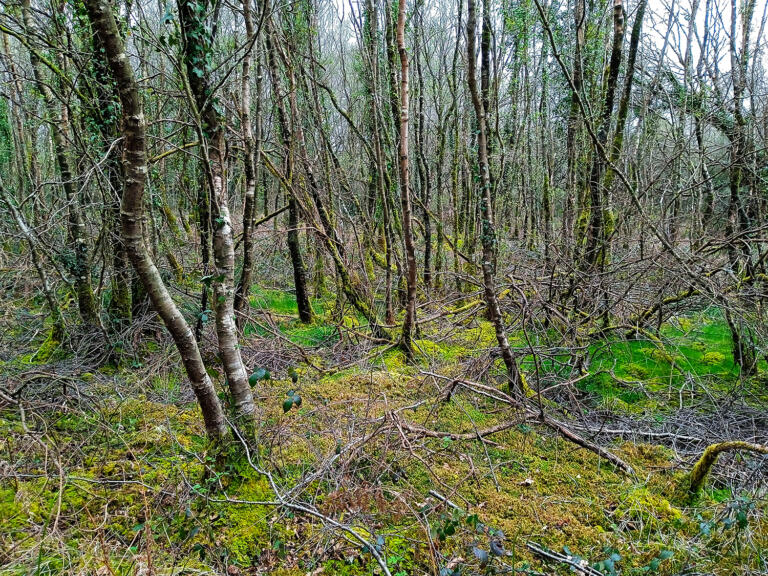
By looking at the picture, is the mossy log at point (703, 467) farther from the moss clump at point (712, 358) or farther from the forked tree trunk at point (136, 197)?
the forked tree trunk at point (136, 197)

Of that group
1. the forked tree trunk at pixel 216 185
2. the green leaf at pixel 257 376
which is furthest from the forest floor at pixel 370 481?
the forked tree trunk at pixel 216 185

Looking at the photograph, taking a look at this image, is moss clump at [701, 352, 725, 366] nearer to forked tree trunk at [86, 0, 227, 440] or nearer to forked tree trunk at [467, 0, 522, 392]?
forked tree trunk at [467, 0, 522, 392]

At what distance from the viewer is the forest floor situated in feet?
8.41

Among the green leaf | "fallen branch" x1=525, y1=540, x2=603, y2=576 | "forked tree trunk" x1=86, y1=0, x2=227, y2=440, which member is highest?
"forked tree trunk" x1=86, y1=0, x2=227, y2=440

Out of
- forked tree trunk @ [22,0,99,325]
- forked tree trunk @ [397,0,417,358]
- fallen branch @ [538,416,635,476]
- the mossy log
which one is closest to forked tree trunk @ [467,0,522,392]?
fallen branch @ [538,416,635,476]

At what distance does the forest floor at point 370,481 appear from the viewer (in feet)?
8.41

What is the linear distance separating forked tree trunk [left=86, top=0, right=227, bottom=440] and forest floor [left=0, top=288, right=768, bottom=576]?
20.7 inches

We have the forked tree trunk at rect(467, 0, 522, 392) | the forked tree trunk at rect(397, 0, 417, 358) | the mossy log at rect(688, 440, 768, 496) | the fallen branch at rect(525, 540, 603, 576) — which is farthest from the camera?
the forked tree trunk at rect(397, 0, 417, 358)

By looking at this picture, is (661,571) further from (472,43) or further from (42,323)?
(42,323)

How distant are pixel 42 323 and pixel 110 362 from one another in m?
1.98

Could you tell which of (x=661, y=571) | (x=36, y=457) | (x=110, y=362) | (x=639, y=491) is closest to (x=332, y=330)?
(x=110, y=362)

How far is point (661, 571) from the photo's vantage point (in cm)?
254

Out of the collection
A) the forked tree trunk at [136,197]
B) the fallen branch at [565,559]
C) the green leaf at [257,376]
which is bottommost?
the fallen branch at [565,559]

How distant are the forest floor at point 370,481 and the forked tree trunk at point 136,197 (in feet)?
1.73
